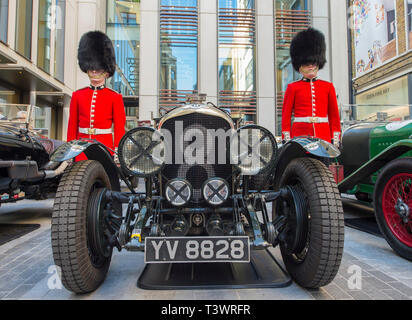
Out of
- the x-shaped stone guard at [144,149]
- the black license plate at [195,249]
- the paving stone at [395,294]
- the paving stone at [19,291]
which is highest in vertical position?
the x-shaped stone guard at [144,149]

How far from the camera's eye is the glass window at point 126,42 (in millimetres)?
10312

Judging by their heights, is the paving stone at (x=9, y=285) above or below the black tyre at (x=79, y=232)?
below

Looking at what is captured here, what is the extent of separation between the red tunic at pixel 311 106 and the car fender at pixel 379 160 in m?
0.49

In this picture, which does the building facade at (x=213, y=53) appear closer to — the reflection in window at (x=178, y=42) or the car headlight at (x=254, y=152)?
the reflection in window at (x=178, y=42)

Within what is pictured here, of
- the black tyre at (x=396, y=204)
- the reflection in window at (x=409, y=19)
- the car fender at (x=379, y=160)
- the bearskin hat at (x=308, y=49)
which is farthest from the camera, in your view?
the reflection in window at (x=409, y=19)

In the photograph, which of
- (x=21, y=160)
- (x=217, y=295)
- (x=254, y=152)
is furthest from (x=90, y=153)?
(x=21, y=160)

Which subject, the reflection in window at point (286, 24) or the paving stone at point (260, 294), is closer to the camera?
the paving stone at point (260, 294)

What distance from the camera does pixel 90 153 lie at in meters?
2.01

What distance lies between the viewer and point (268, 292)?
1766 millimetres

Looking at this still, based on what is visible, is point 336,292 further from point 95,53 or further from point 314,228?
point 95,53

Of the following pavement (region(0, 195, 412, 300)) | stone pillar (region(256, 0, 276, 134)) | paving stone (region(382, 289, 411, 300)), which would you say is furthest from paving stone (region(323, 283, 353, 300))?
stone pillar (region(256, 0, 276, 134))

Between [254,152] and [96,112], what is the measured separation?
5.78 feet

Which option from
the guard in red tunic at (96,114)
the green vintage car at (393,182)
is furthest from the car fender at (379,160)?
the guard in red tunic at (96,114)

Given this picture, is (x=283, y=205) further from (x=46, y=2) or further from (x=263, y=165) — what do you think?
(x=46, y=2)
